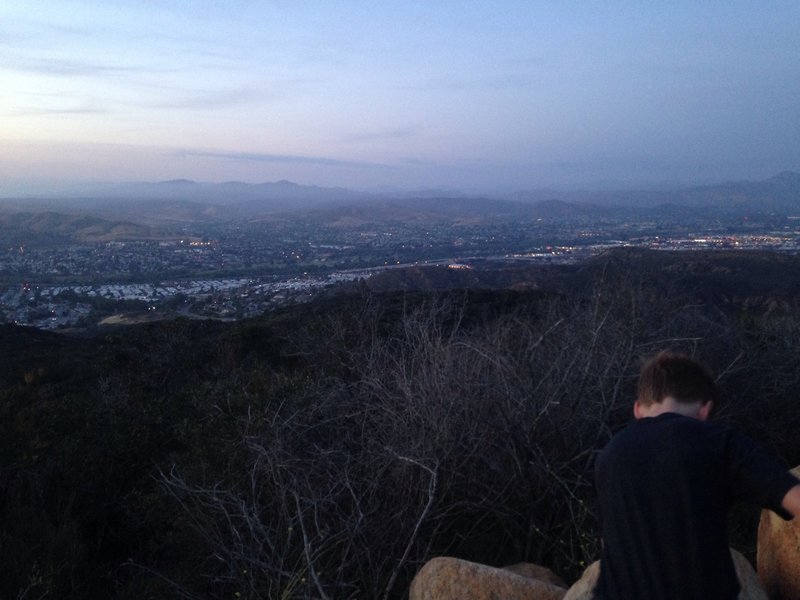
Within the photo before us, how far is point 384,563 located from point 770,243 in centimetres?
3138

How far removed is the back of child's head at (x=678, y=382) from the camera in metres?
2.34

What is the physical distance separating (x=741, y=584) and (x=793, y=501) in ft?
2.36

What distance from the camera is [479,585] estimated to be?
3.00 metres

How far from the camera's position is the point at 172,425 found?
6.48 metres

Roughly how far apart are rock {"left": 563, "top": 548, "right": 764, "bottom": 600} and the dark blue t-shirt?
0.38 metres

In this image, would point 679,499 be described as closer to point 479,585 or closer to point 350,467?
point 479,585

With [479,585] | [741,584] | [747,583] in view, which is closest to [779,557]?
[747,583]

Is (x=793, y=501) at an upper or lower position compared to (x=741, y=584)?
upper

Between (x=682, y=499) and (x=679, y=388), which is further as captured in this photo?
(x=679, y=388)

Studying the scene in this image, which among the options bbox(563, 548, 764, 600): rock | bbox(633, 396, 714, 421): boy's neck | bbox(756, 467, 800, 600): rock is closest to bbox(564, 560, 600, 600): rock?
bbox(563, 548, 764, 600): rock

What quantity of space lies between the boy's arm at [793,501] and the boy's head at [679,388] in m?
0.43

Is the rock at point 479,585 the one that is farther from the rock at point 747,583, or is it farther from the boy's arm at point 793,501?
the boy's arm at point 793,501

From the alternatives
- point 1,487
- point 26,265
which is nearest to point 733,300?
point 1,487

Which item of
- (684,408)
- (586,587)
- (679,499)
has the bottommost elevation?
(586,587)
